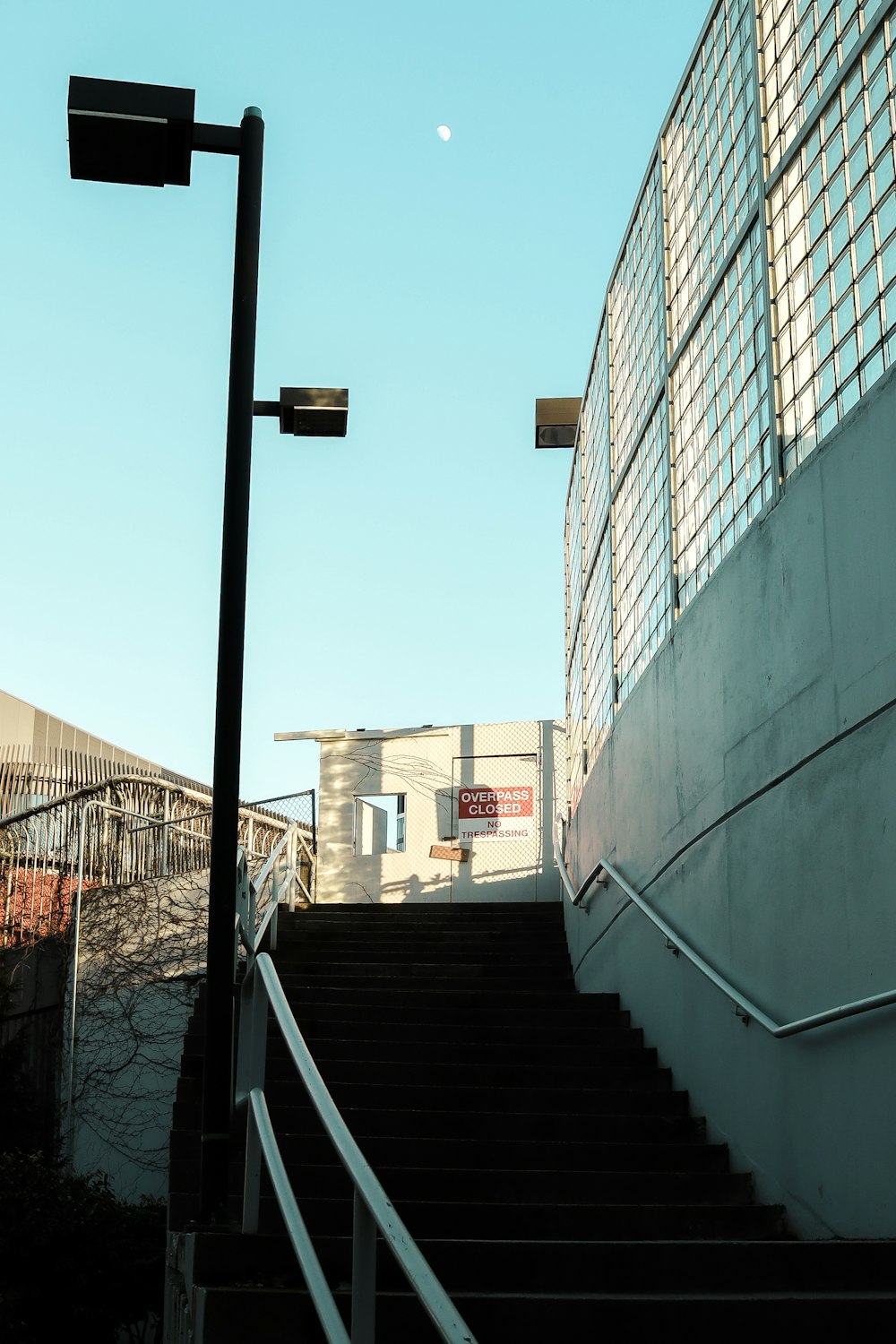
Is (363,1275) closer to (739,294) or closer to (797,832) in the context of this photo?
(797,832)

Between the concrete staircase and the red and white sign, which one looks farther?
the red and white sign

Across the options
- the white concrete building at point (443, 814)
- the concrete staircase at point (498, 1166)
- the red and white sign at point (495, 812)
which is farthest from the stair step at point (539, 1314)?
the red and white sign at point (495, 812)

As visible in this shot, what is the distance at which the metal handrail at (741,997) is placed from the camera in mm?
4598

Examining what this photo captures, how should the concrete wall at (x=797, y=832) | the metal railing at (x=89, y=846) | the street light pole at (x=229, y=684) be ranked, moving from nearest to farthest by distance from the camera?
the street light pole at (x=229, y=684) → the concrete wall at (x=797, y=832) → the metal railing at (x=89, y=846)

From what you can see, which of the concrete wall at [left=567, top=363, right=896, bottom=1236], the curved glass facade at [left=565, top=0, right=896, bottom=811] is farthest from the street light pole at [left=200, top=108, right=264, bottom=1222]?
the curved glass facade at [left=565, top=0, right=896, bottom=811]

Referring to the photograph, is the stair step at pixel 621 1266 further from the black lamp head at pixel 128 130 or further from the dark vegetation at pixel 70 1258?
the dark vegetation at pixel 70 1258

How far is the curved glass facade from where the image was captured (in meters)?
5.48

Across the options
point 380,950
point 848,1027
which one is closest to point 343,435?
point 848,1027

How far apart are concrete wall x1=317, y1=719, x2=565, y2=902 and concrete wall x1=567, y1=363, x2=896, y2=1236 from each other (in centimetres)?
936

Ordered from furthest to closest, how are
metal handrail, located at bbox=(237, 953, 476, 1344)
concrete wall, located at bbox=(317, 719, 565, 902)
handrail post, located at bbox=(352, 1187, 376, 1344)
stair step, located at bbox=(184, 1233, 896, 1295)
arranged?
concrete wall, located at bbox=(317, 719, 565, 902) → stair step, located at bbox=(184, 1233, 896, 1295) → handrail post, located at bbox=(352, 1187, 376, 1344) → metal handrail, located at bbox=(237, 953, 476, 1344)

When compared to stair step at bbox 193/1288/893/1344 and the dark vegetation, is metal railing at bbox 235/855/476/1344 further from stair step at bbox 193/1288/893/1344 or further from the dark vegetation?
the dark vegetation

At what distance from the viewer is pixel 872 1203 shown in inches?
183


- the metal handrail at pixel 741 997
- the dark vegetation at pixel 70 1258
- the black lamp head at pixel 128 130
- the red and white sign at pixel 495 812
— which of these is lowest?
the dark vegetation at pixel 70 1258

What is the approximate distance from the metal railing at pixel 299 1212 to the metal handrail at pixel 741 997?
6.27ft
